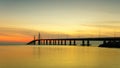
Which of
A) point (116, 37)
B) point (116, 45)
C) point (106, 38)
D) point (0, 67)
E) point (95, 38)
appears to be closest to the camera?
point (0, 67)

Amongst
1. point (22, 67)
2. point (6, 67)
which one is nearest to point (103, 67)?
point (22, 67)

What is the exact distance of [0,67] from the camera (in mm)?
29969

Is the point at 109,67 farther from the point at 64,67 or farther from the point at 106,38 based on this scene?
the point at 106,38

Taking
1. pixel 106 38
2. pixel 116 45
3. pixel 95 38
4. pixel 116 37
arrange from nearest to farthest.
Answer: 1. pixel 116 45
2. pixel 116 37
3. pixel 106 38
4. pixel 95 38

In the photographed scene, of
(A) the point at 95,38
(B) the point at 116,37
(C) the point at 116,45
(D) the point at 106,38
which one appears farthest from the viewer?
(A) the point at 95,38

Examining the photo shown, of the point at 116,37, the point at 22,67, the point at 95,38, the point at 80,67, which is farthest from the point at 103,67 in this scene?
the point at 95,38

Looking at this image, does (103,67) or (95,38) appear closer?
(103,67)

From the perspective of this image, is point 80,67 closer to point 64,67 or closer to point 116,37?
point 64,67

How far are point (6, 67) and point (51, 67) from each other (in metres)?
5.57

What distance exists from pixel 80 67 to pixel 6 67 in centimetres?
928

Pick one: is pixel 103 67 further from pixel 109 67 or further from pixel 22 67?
pixel 22 67

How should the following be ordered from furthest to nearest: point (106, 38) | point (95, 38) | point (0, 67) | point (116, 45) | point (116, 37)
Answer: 1. point (95, 38)
2. point (106, 38)
3. point (116, 37)
4. point (116, 45)
5. point (0, 67)

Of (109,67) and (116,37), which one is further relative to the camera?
(116,37)

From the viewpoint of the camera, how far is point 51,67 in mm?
30859
